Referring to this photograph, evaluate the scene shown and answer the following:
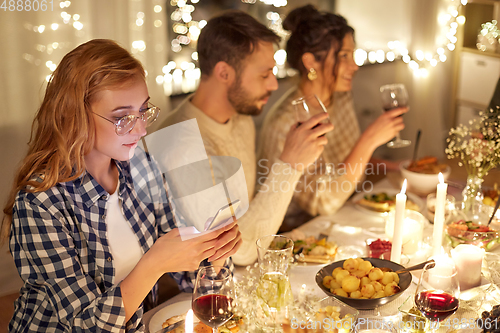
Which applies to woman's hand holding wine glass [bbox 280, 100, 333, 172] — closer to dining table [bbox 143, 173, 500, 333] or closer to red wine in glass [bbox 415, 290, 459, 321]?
dining table [bbox 143, 173, 500, 333]

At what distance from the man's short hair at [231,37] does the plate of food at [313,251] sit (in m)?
0.70

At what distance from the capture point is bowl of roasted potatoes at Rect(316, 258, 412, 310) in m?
1.13

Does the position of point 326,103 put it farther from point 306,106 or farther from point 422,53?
point 422,53

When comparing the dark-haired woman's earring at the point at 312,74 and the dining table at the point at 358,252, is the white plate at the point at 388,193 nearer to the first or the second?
the dining table at the point at 358,252

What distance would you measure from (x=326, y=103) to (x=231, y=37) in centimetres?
75

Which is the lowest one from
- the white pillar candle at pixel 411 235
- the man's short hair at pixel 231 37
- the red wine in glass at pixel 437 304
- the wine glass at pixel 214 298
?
the white pillar candle at pixel 411 235

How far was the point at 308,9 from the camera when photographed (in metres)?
2.20

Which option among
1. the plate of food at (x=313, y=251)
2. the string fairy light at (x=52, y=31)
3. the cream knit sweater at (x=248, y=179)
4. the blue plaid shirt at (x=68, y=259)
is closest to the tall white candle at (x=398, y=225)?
the plate of food at (x=313, y=251)

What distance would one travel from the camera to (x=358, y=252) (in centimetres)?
147

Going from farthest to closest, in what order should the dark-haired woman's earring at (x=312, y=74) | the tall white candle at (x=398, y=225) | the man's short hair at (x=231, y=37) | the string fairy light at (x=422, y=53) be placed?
1. the string fairy light at (x=422, y=53)
2. the dark-haired woman's earring at (x=312, y=74)
3. the man's short hair at (x=231, y=37)
4. the tall white candle at (x=398, y=225)

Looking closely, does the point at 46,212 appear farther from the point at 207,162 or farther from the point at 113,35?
the point at 113,35

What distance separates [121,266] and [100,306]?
0.21m

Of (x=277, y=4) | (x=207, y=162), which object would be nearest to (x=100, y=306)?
(x=207, y=162)

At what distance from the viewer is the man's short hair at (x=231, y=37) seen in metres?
1.77
